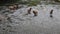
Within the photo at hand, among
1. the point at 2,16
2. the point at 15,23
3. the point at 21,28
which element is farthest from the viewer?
the point at 2,16

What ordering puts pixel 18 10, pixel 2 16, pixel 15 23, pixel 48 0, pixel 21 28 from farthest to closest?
pixel 48 0 → pixel 18 10 → pixel 2 16 → pixel 15 23 → pixel 21 28

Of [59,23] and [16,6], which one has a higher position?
[16,6]

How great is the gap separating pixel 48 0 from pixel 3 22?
1349 mm

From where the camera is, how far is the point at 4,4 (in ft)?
9.80

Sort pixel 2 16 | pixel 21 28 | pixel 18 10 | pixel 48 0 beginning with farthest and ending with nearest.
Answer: pixel 48 0
pixel 18 10
pixel 2 16
pixel 21 28

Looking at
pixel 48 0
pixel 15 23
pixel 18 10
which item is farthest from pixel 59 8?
pixel 15 23

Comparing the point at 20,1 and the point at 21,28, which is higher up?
the point at 20,1

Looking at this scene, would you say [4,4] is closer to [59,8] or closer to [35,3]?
[35,3]

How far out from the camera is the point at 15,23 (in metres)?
2.19

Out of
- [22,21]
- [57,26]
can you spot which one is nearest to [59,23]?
[57,26]

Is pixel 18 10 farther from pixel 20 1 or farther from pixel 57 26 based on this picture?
pixel 57 26

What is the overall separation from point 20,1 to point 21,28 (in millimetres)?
1191

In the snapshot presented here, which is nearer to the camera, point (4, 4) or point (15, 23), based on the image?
point (15, 23)

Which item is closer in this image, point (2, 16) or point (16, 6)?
point (2, 16)
